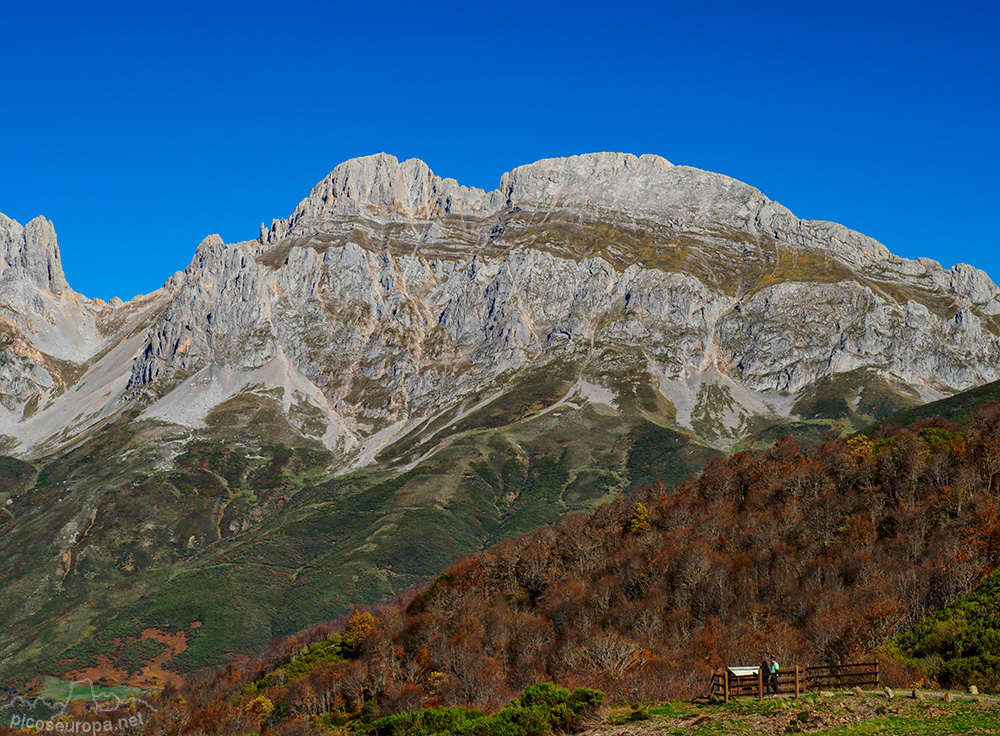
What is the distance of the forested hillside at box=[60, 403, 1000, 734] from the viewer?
306 ft

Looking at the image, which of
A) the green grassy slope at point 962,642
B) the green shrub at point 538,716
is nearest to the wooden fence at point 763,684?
the green grassy slope at point 962,642

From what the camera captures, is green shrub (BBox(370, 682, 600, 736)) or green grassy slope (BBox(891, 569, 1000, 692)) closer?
green shrub (BBox(370, 682, 600, 736))

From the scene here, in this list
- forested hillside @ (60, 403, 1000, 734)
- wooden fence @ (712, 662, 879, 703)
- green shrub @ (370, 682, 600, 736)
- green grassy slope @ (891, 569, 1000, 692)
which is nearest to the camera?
wooden fence @ (712, 662, 879, 703)

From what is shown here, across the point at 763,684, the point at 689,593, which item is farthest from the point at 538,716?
the point at 689,593

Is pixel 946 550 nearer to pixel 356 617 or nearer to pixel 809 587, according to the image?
pixel 809 587

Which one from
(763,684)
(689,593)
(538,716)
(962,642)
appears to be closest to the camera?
(763,684)

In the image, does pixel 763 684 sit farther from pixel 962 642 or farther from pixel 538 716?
pixel 962 642

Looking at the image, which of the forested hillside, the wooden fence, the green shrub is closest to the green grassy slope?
the forested hillside

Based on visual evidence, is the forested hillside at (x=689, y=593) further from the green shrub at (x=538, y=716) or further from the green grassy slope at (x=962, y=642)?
the green shrub at (x=538, y=716)

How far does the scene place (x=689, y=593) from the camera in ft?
389

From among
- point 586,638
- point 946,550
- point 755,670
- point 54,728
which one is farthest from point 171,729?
point 946,550

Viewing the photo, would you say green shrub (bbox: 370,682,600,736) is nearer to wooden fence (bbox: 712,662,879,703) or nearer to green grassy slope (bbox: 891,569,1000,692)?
wooden fence (bbox: 712,662,879,703)

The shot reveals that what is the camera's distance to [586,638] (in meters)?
110

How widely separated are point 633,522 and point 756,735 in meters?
106
